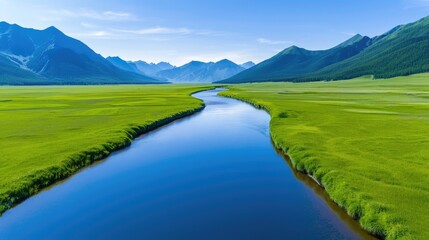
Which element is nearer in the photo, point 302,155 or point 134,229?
point 134,229

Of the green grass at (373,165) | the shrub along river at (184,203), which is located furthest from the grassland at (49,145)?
the green grass at (373,165)

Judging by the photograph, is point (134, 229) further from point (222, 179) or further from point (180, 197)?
point (222, 179)

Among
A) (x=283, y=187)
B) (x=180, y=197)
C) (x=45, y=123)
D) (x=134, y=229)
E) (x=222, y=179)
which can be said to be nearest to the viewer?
(x=134, y=229)

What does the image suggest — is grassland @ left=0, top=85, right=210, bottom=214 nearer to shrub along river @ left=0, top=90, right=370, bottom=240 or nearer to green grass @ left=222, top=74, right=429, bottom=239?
shrub along river @ left=0, top=90, right=370, bottom=240

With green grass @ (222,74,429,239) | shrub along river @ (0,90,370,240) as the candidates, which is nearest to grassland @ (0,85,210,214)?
shrub along river @ (0,90,370,240)

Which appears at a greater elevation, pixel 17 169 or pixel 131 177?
pixel 17 169

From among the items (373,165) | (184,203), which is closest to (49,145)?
(184,203)

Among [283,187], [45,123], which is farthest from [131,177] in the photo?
[45,123]

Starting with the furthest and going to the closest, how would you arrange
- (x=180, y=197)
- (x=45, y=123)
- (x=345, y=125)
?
(x=45, y=123), (x=345, y=125), (x=180, y=197)
